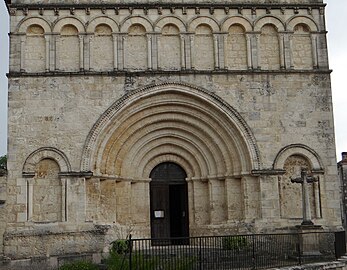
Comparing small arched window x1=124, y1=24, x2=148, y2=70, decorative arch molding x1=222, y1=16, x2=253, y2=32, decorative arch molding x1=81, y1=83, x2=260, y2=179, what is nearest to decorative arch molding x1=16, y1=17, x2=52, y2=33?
small arched window x1=124, y1=24, x2=148, y2=70

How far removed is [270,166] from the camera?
798 inches

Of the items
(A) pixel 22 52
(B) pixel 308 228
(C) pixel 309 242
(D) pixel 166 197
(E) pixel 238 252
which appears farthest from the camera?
(D) pixel 166 197

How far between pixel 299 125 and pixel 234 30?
4348mm

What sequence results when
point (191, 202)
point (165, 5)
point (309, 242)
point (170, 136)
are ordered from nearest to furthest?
point (309, 242) < point (165, 5) < point (170, 136) < point (191, 202)

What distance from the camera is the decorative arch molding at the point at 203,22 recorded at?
20.9 metres

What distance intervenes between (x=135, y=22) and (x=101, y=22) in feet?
4.10

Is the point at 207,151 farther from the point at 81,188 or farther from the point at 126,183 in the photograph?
the point at 81,188

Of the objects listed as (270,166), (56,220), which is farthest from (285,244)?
→ (56,220)

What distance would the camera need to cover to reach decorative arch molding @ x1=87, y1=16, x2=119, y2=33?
2052 centimetres

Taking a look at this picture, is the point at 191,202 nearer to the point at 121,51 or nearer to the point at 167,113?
the point at 167,113

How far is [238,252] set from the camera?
57.2ft

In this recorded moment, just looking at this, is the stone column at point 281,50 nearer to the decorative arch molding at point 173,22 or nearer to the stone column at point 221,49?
the stone column at point 221,49

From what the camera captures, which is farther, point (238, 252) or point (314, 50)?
point (314, 50)

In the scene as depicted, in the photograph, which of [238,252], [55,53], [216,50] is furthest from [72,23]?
[238,252]
